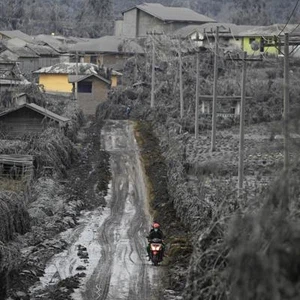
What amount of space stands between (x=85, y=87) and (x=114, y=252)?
130 ft

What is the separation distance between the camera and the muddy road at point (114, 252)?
1761cm

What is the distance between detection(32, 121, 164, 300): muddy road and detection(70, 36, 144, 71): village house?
48.3m

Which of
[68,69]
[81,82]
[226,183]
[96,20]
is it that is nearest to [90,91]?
[81,82]

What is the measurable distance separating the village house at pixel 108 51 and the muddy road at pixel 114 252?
158 ft

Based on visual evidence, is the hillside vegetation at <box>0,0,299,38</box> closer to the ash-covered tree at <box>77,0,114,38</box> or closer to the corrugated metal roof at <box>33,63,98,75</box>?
the ash-covered tree at <box>77,0,114,38</box>

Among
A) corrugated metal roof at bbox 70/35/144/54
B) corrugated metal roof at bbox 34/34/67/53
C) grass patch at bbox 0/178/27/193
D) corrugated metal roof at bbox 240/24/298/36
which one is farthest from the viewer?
corrugated metal roof at bbox 34/34/67/53

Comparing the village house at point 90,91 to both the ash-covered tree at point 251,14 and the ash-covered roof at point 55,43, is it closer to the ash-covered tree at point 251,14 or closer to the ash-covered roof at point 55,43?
the ash-covered roof at point 55,43

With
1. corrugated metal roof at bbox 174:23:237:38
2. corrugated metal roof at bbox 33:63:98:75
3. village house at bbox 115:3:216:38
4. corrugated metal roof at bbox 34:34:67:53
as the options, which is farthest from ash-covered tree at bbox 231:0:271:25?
corrugated metal roof at bbox 33:63:98:75

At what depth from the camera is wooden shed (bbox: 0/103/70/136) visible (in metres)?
42.3

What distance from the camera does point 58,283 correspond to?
58.2ft

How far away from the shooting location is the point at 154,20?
94.2 metres

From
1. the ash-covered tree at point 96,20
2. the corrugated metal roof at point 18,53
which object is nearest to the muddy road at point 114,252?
the corrugated metal roof at point 18,53

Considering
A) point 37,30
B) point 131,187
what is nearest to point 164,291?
point 131,187

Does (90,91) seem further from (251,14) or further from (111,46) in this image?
(251,14)
